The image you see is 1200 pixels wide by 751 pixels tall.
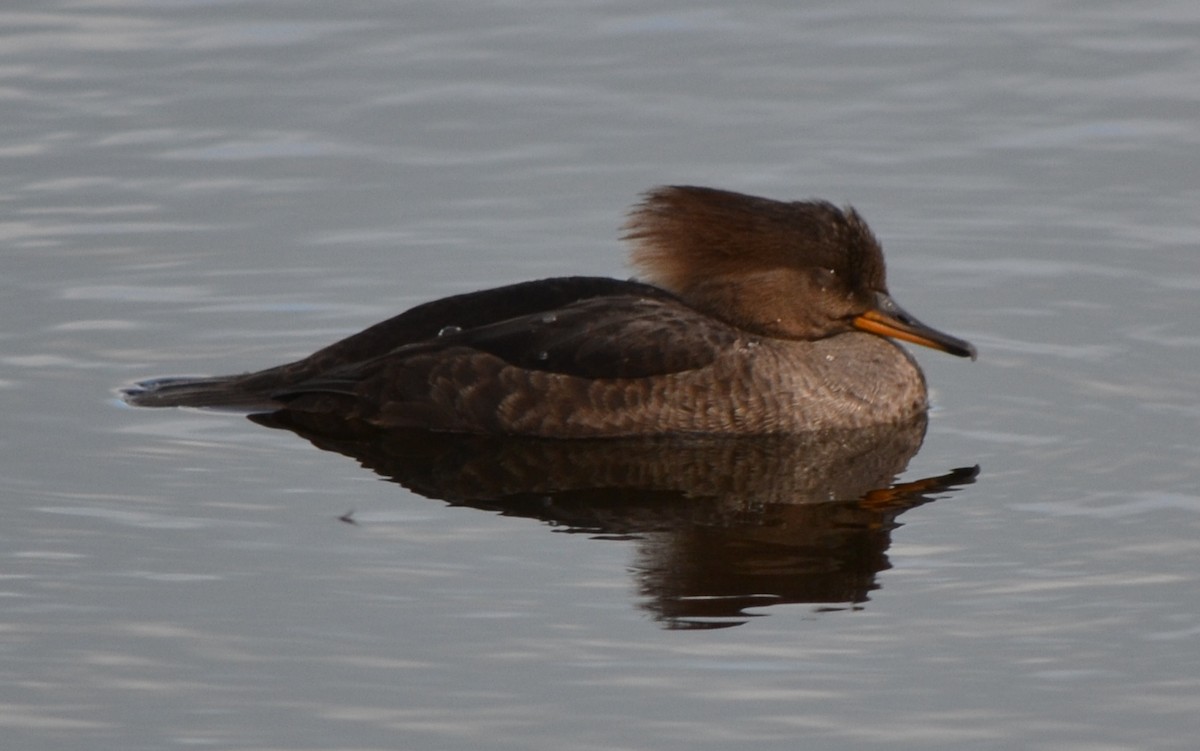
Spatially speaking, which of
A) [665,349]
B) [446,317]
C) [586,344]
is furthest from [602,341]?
[446,317]

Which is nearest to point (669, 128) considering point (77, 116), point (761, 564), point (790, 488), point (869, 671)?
point (77, 116)

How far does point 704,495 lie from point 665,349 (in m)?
1.02

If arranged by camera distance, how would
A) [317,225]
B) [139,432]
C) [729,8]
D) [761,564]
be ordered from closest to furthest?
[761,564]
[139,432]
[317,225]
[729,8]

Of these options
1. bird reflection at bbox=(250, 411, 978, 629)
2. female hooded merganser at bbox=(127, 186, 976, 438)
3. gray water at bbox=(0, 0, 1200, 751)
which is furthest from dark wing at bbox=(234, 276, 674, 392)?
gray water at bbox=(0, 0, 1200, 751)

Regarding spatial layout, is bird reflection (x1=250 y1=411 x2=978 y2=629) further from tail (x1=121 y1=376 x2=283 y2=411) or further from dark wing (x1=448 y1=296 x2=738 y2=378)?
dark wing (x1=448 y1=296 x2=738 y2=378)

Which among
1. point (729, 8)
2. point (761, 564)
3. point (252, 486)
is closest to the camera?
point (761, 564)

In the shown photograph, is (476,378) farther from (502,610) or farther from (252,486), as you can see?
(502,610)

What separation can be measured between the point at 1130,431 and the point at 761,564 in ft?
7.85

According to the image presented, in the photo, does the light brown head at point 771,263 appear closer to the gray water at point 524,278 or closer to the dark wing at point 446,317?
the dark wing at point 446,317

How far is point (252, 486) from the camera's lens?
10211 mm

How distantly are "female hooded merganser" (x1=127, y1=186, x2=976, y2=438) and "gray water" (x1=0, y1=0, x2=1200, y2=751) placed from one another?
1.31 ft

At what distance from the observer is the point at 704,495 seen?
10281 mm

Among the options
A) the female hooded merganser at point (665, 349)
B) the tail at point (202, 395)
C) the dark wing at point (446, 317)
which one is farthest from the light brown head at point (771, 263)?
the tail at point (202, 395)

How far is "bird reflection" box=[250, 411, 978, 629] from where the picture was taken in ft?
29.9
